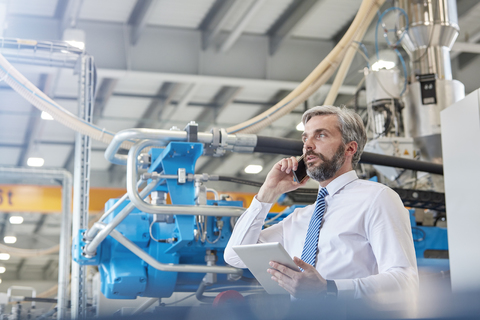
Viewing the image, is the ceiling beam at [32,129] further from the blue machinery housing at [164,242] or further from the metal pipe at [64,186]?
the blue machinery housing at [164,242]

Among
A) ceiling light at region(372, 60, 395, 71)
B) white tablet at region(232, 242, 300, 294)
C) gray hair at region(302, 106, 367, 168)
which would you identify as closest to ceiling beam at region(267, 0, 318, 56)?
ceiling light at region(372, 60, 395, 71)

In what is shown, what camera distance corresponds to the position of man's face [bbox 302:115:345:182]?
72.6 inches

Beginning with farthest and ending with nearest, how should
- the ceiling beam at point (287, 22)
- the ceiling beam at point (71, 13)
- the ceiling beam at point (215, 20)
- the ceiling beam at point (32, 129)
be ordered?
the ceiling beam at point (32, 129), the ceiling beam at point (287, 22), the ceiling beam at point (215, 20), the ceiling beam at point (71, 13)

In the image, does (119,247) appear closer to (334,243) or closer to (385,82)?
(334,243)

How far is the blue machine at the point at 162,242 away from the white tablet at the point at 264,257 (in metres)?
0.94

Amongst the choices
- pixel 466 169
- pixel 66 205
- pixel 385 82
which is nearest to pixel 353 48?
pixel 385 82

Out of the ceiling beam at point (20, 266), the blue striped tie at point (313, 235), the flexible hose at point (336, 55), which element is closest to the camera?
the blue striped tie at point (313, 235)

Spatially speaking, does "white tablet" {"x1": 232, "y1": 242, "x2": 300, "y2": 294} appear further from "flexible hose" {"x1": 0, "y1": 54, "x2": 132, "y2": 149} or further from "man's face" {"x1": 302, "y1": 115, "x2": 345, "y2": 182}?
"flexible hose" {"x1": 0, "y1": 54, "x2": 132, "y2": 149}

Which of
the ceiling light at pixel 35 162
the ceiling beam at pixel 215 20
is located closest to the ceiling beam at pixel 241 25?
the ceiling beam at pixel 215 20

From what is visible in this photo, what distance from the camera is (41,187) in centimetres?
1051

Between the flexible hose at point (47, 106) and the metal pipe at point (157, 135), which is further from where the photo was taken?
the flexible hose at point (47, 106)

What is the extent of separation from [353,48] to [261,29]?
3.67 meters

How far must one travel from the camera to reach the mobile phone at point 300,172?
192cm

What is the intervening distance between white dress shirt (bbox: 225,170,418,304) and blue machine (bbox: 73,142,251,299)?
61 centimetres
